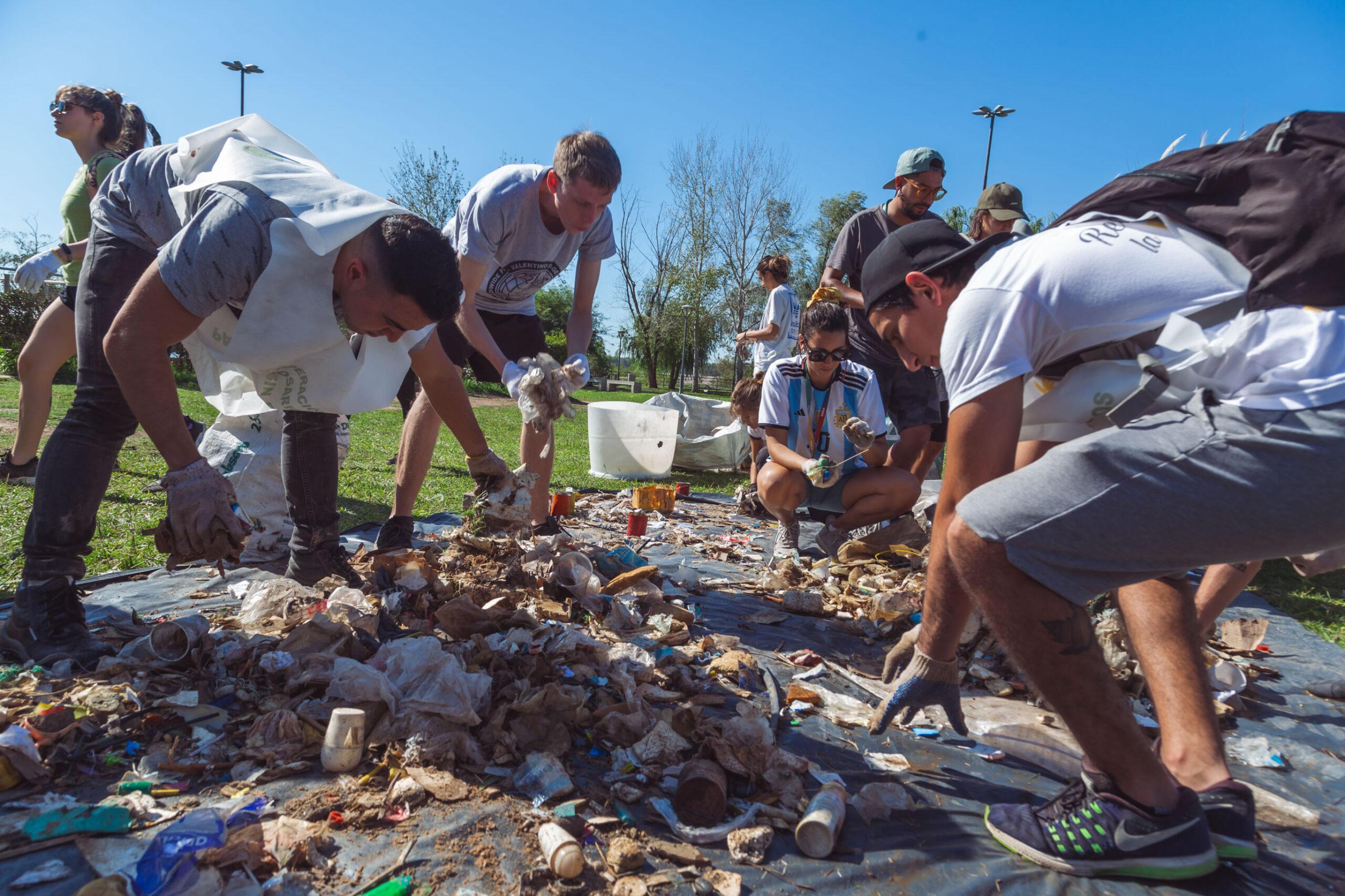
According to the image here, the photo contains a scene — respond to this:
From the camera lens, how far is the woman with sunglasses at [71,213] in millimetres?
3605

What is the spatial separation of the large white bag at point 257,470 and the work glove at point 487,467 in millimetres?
826

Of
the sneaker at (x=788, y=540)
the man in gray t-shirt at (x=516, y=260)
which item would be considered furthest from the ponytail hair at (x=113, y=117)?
the sneaker at (x=788, y=540)

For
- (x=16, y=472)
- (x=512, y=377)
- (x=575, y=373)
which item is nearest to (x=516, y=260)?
(x=512, y=377)

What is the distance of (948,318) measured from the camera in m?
1.56

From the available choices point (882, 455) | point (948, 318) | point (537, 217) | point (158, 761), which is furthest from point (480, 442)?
point (882, 455)

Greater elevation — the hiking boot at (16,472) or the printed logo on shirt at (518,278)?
the printed logo on shirt at (518,278)

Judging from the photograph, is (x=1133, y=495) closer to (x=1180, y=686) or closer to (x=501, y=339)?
(x=1180, y=686)

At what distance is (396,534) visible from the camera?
3.17m

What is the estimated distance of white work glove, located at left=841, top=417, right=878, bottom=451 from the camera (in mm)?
3941

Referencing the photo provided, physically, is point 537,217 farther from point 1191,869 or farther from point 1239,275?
point 1191,869

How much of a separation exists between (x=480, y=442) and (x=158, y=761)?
141cm

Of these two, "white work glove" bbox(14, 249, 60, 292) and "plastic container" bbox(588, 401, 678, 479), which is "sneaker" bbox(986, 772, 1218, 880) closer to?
"white work glove" bbox(14, 249, 60, 292)

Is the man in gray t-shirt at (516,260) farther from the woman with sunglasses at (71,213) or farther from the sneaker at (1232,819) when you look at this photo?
the sneaker at (1232,819)

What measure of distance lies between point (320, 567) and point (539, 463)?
3.66 ft
